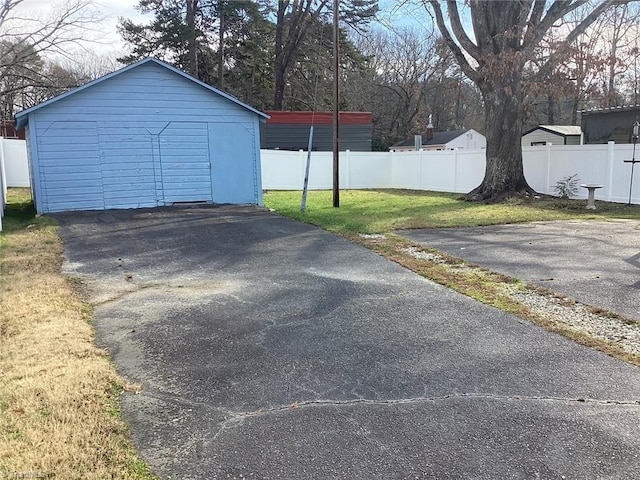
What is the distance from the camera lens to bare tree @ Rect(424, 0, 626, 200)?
14.5m

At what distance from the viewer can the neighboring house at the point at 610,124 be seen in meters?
20.1

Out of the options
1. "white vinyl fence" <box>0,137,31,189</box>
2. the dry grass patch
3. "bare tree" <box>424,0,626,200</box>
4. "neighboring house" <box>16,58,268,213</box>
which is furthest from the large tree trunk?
"white vinyl fence" <box>0,137,31,189</box>

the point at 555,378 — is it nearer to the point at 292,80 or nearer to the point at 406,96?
the point at 292,80

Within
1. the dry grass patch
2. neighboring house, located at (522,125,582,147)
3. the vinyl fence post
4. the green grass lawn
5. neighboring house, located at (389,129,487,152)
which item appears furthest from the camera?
neighboring house, located at (389,129,487,152)

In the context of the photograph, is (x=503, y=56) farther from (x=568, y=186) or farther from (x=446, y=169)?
(x=446, y=169)

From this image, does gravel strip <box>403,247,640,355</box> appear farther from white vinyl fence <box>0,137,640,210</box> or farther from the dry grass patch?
white vinyl fence <box>0,137,640,210</box>

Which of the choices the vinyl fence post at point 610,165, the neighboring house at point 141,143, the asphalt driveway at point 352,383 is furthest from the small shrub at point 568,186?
the asphalt driveway at point 352,383

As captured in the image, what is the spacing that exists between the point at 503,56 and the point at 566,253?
7.98m

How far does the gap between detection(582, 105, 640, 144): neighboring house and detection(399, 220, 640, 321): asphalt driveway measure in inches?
436

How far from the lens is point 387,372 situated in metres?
3.71

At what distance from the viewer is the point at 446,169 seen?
20562mm

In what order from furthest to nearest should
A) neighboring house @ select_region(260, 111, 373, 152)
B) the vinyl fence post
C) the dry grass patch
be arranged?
neighboring house @ select_region(260, 111, 373, 152)
the vinyl fence post
the dry grass patch

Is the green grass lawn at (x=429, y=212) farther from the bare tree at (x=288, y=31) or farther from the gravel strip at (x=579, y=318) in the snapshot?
the bare tree at (x=288, y=31)

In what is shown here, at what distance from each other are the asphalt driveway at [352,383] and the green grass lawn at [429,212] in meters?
5.05
